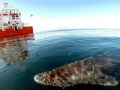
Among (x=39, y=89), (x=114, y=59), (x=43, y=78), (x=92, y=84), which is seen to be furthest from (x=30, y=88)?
(x=114, y=59)

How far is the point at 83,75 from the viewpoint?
9812mm

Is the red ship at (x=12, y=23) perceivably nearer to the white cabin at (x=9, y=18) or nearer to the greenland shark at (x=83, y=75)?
the white cabin at (x=9, y=18)

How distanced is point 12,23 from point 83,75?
55.3 meters

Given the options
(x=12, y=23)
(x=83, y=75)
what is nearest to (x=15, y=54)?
(x=83, y=75)

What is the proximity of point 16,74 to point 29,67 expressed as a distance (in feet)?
5.30

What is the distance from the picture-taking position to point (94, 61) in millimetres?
11859

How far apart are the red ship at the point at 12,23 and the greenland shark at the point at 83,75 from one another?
47.7 metres

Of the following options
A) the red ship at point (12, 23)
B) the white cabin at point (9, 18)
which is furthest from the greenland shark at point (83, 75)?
the white cabin at point (9, 18)

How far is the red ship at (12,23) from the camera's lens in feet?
175

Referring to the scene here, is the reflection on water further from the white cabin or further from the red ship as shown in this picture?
the white cabin

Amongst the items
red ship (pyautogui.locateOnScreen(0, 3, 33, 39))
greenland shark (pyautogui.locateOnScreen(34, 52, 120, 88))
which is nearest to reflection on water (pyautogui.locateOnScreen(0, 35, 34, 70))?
greenland shark (pyautogui.locateOnScreen(34, 52, 120, 88))

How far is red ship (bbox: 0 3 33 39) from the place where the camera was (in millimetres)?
53250

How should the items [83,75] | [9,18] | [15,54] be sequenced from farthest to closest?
1. [9,18]
2. [15,54]
3. [83,75]

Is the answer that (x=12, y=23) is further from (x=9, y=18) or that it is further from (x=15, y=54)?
(x=15, y=54)
